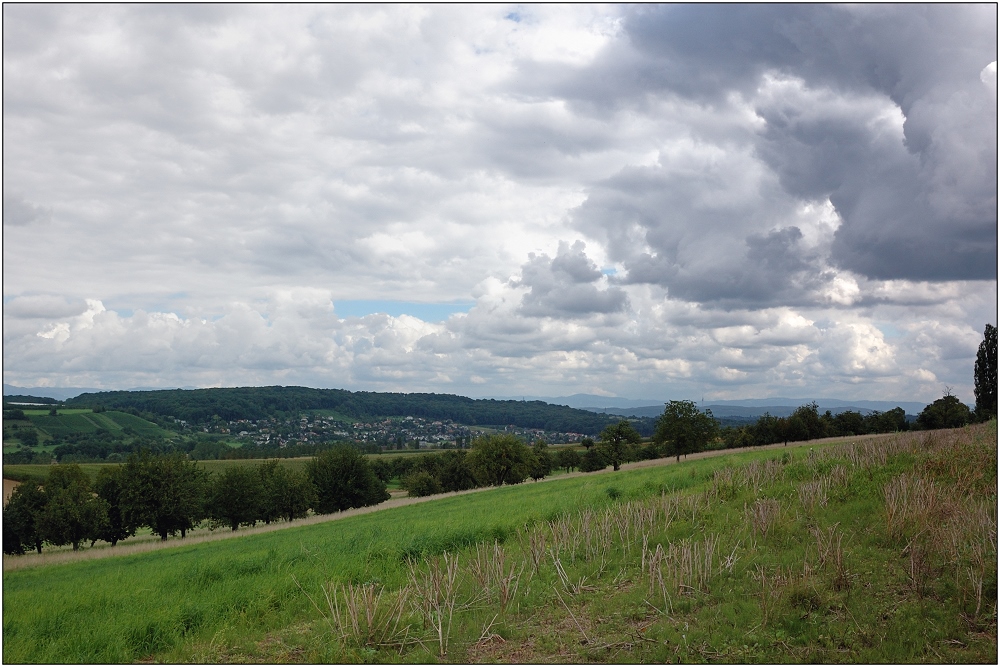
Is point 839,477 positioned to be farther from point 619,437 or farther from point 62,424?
point 62,424

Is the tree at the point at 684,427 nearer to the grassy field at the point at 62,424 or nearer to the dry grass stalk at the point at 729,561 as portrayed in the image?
the dry grass stalk at the point at 729,561

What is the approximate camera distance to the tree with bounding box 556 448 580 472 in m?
128

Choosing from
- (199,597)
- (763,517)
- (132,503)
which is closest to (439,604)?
(199,597)

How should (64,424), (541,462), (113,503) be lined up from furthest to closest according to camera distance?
(64,424) < (541,462) < (113,503)

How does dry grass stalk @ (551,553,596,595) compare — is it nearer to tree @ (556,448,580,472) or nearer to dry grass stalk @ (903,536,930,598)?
dry grass stalk @ (903,536,930,598)

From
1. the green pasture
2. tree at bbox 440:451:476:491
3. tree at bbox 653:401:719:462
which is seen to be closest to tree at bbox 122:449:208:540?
the green pasture

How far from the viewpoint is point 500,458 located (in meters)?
79.2

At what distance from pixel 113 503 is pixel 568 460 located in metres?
85.9

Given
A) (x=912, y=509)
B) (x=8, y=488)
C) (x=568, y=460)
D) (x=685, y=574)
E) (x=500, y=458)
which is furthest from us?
(x=568, y=460)

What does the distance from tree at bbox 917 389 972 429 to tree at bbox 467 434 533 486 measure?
4819cm

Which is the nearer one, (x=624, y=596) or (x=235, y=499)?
(x=624, y=596)

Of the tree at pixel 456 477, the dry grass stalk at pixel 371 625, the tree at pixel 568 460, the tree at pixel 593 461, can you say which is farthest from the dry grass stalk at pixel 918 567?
the tree at pixel 568 460

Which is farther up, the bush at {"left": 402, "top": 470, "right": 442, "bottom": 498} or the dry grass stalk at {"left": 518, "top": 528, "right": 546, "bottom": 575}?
the dry grass stalk at {"left": 518, "top": 528, "right": 546, "bottom": 575}

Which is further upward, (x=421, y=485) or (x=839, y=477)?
(x=839, y=477)
